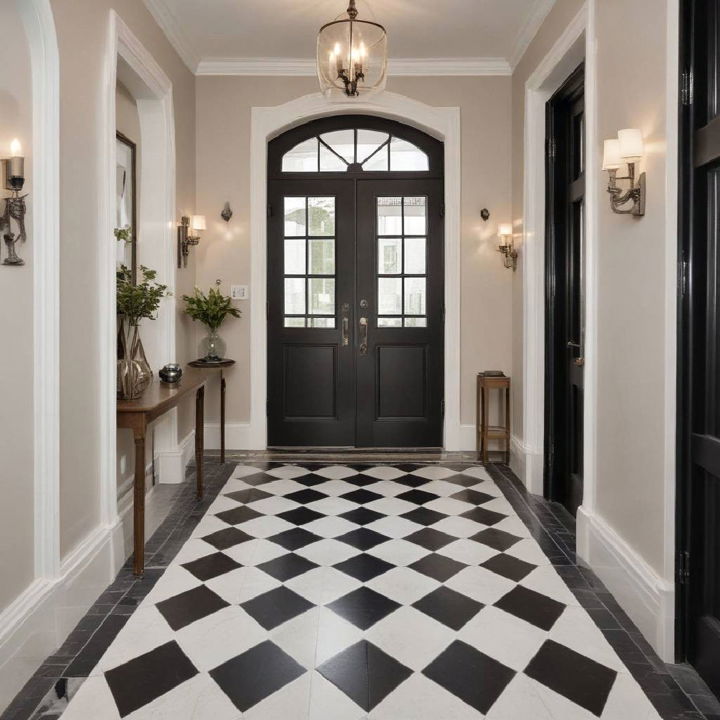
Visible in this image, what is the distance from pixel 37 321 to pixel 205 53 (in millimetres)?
3527

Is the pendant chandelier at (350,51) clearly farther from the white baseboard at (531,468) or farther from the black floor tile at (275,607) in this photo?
the white baseboard at (531,468)

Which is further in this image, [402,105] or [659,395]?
[402,105]

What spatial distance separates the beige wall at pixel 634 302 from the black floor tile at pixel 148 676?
1.76 meters

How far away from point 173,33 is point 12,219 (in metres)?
A: 2.88

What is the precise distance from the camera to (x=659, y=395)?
2.36 metres

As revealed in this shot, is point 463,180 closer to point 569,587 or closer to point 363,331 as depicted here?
point 363,331

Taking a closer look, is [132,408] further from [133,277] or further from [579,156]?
[579,156]

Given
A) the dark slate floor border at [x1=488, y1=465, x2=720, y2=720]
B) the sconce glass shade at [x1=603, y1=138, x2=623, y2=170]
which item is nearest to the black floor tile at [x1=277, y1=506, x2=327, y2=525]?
the dark slate floor border at [x1=488, y1=465, x2=720, y2=720]

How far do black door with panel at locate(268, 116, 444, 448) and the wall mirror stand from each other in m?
1.50

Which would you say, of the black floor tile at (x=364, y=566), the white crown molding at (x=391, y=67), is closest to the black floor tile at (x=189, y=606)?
the black floor tile at (x=364, y=566)

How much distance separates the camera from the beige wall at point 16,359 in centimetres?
211

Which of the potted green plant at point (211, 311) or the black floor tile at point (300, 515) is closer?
the black floor tile at point (300, 515)

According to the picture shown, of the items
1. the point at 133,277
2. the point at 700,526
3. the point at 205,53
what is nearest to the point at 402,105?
the point at 205,53

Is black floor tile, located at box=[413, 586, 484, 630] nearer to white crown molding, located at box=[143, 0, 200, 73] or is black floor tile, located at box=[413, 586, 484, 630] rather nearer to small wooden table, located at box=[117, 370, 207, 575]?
small wooden table, located at box=[117, 370, 207, 575]
